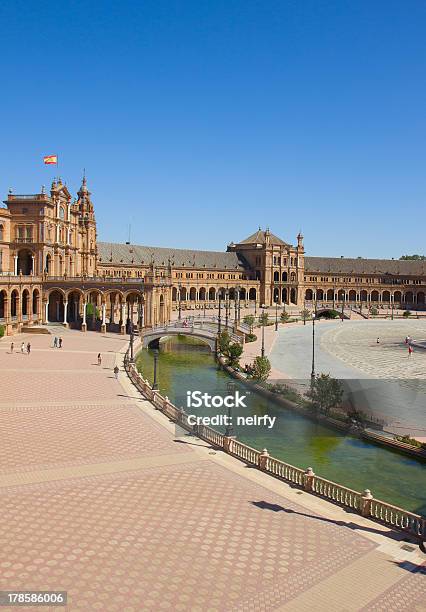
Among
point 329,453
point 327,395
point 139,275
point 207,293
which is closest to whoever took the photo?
point 329,453

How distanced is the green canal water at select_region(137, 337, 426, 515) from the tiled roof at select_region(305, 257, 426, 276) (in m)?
110

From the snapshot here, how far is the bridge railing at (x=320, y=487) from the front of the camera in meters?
18.8

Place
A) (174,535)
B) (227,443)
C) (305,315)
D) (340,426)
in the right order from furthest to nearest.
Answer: (305,315) < (340,426) < (227,443) < (174,535)

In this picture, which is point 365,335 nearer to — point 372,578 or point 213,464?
point 213,464

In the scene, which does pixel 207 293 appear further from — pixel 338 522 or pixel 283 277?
pixel 338 522

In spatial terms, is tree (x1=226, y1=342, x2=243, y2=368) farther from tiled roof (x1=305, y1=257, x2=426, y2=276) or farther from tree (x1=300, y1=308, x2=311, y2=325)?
tiled roof (x1=305, y1=257, x2=426, y2=276)

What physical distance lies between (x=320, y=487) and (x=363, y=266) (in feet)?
468

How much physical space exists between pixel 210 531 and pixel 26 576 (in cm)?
571

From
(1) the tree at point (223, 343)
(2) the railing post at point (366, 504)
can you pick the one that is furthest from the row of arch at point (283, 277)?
(2) the railing post at point (366, 504)

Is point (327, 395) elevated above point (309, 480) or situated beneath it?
Answer: elevated above

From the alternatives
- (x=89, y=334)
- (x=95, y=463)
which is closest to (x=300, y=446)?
(x=95, y=463)

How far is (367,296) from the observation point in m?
156

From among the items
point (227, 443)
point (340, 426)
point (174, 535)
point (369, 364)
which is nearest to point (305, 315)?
point (369, 364)

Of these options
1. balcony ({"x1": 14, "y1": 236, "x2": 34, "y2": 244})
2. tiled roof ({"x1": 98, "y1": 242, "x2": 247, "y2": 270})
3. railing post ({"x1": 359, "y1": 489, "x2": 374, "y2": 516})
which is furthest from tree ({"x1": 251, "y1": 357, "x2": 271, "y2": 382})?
tiled roof ({"x1": 98, "y1": 242, "x2": 247, "y2": 270})
